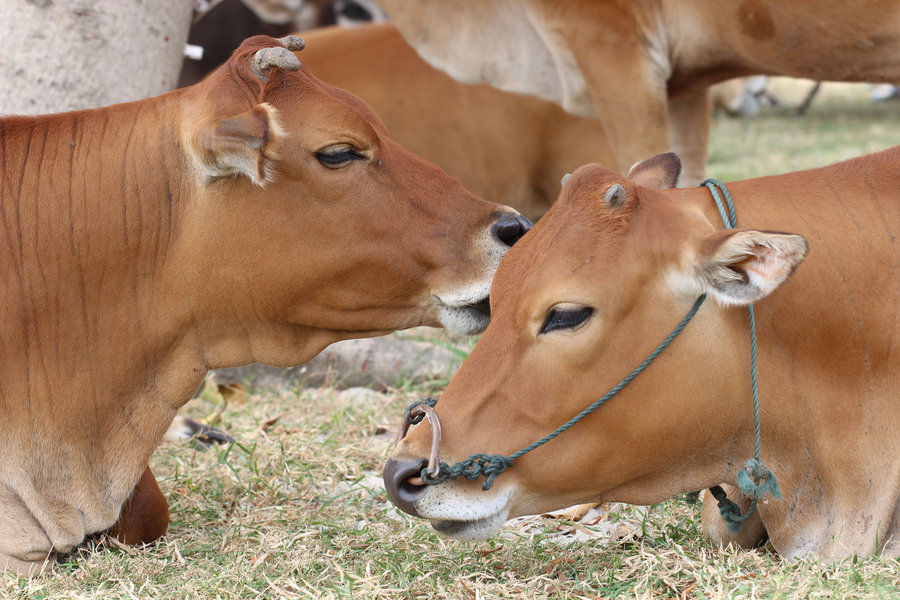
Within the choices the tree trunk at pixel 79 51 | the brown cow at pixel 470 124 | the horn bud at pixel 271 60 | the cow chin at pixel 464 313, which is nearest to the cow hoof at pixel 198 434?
the tree trunk at pixel 79 51

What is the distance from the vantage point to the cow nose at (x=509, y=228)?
3475 millimetres

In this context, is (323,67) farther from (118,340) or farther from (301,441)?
(118,340)

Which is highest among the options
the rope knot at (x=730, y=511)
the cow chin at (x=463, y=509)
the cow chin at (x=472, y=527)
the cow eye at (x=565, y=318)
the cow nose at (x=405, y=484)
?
the cow eye at (x=565, y=318)

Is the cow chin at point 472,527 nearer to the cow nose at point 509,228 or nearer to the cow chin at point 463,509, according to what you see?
the cow chin at point 463,509

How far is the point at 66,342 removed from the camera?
3.37 metres

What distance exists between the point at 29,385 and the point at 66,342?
16 centimetres

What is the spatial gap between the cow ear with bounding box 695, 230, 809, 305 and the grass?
0.70m

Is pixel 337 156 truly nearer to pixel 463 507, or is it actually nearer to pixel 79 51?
pixel 463 507

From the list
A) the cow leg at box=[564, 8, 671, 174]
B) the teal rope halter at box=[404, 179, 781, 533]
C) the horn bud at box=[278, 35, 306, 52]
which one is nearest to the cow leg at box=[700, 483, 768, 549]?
the teal rope halter at box=[404, 179, 781, 533]

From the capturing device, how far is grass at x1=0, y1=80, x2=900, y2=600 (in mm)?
2885

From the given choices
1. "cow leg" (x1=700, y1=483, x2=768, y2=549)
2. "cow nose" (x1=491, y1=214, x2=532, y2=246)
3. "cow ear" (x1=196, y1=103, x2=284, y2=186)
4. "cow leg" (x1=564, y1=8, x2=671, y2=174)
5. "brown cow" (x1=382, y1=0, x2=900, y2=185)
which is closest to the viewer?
"cow leg" (x1=700, y1=483, x2=768, y2=549)

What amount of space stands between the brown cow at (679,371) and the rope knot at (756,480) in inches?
3.4

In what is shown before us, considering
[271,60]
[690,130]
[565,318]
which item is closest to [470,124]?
[690,130]

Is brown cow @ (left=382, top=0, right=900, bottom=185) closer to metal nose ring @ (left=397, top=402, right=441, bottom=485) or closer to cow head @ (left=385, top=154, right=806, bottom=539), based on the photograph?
cow head @ (left=385, top=154, right=806, bottom=539)
